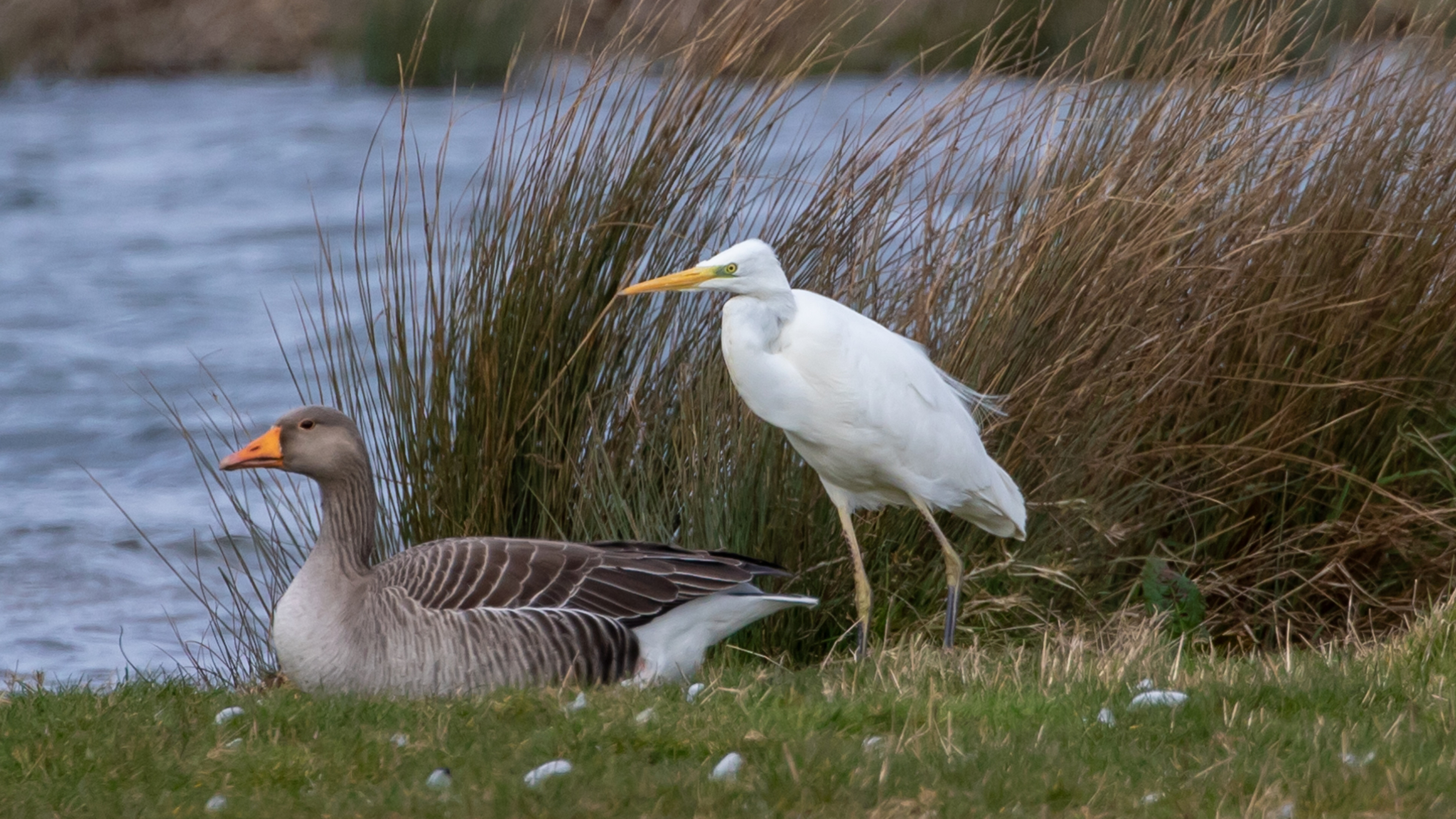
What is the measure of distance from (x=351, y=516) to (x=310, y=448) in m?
0.26

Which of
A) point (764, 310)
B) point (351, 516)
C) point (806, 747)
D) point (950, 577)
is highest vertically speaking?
point (764, 310)

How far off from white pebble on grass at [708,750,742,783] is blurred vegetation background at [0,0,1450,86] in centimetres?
1220

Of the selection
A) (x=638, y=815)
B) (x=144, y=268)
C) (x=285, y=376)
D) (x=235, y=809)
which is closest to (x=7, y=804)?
(x=235, y=809)

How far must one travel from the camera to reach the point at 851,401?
5.05m

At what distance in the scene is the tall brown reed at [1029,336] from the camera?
19.2ft

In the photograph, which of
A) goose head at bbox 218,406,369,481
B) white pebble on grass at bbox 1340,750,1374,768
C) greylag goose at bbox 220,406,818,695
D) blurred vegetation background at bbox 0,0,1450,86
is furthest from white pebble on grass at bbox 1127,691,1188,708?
blurred vegetation background at bbox 0,0,1450,86

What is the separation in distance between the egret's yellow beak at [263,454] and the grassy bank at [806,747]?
945mm

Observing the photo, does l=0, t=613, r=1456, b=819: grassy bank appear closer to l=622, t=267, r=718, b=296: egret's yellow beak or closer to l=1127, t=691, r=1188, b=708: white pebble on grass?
l=1127, t=691, r=1188, b=708: white pebble on grass

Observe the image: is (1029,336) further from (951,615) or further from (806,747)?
(806,747)

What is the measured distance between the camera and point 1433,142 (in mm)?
6355

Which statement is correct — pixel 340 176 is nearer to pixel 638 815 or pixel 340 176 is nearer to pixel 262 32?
pixel 262 32

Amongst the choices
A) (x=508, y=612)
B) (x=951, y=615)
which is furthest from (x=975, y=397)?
(x=508, y=612)

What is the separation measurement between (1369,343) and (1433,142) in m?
0.87

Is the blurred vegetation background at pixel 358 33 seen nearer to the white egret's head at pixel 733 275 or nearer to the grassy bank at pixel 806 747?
the white egret's head at pixel 733 275
